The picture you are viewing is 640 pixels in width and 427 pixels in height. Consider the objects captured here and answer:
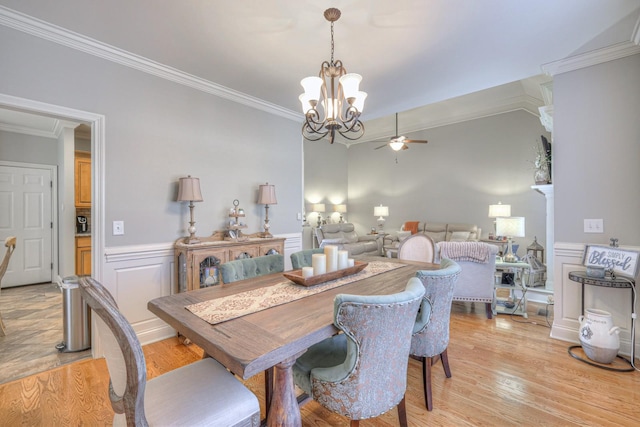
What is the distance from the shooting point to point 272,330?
46.5 inches

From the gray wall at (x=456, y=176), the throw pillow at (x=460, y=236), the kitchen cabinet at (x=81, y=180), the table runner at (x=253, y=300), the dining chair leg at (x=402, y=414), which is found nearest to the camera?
the table runner at (x=253, y=300)

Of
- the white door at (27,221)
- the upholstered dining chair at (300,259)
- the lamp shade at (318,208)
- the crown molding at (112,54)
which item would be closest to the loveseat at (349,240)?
the lamp shade at (318,208)

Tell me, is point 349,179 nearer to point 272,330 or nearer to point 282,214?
point 282,214

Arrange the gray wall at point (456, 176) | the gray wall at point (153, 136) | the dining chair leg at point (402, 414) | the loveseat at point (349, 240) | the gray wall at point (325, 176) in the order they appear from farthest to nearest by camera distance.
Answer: the gray wall at point (325, 176) < the loveseat at point (349, 240) < the gray wall at point (456, 176) < the gray wall at point (153, 136) < the dining chair leg at point (402, 414)

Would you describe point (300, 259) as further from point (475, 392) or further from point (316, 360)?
point (475, 392)

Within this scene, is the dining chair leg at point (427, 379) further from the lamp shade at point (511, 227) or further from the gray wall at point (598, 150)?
the lamp shade at point (511, 227)

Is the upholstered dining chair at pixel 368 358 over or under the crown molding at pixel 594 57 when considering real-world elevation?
under

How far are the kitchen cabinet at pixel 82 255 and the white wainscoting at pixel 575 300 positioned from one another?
20.2 ft

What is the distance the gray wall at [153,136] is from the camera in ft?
7.25

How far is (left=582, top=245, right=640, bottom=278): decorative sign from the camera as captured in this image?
2238 millimetres

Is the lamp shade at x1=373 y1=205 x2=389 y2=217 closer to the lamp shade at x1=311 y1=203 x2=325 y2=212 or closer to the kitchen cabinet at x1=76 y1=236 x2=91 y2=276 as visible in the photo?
the lamp shade at x1=311 y1=203 x2=325 y2=212

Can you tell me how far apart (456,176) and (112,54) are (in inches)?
252

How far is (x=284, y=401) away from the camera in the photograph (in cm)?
116

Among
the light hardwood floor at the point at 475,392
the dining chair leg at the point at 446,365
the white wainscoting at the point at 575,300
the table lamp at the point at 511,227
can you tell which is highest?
the table lamp at the point at 511,227
